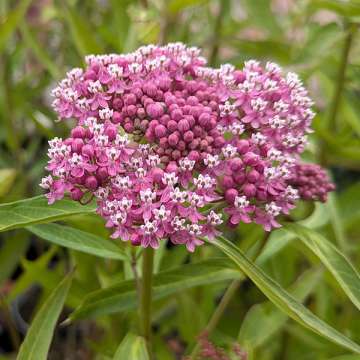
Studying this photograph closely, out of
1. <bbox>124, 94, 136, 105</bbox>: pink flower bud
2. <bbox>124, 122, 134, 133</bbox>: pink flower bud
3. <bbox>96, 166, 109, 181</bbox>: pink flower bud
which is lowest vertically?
<bbox>96, 166, 109, 181</bbox>: pink flower bud

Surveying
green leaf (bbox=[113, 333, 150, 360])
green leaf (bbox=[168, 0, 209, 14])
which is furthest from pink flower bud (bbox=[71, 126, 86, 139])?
green leaf (bbox=[168, 0, 209, 14])

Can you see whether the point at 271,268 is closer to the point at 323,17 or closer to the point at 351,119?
the point at 351,119

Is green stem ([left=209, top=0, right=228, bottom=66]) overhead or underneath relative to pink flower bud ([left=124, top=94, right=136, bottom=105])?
overhead

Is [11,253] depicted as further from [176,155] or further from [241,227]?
[176,155]

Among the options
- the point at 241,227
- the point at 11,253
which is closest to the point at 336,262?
the point at 241,227

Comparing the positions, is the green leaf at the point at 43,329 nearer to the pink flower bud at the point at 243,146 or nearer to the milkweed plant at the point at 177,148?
the milkweed plant at the point at 177,148

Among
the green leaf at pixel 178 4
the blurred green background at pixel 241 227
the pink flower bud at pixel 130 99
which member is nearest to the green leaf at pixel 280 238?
the blurred green background at pixel 241 227

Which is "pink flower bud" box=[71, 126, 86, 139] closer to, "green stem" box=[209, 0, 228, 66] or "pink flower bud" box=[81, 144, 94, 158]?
"pink flower bud" box=[81, 144, 94, 158]
